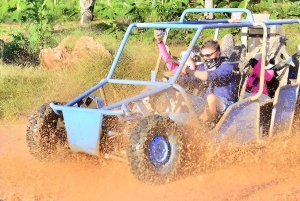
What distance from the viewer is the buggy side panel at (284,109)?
6.35 metres

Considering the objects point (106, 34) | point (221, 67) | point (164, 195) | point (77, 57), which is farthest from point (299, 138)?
point (106, 34)

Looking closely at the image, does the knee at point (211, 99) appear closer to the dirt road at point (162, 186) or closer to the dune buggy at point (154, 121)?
the dune buggy at point (154, 121)

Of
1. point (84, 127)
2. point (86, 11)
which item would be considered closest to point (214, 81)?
point (84, 127)

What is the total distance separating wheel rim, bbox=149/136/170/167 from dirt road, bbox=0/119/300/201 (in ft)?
0.70

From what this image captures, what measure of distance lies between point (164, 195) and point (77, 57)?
5.33m

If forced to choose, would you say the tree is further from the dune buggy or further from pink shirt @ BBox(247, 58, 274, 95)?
pink shirt @ BBox(247, 58, 274, 95)

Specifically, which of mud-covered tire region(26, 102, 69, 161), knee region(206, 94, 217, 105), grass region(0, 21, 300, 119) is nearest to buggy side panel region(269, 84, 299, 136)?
knee region(206, 94, 217, 105)

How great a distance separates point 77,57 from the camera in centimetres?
1014

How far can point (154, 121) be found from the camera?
5.24 metres

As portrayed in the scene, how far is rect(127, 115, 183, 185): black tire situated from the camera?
516 cm

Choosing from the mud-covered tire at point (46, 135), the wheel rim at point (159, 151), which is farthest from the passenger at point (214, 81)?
the mud-covered tire at point (46, 135)

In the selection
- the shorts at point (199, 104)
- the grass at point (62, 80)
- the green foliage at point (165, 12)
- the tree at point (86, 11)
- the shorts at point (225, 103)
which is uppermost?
the shorts at point (199, 104)

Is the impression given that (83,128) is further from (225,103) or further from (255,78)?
(255,78)

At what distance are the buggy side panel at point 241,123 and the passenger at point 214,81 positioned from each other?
12 centimetres
